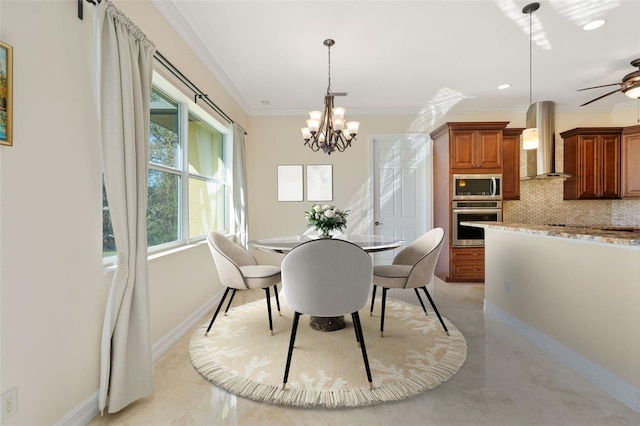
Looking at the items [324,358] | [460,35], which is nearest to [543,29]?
[460,35]

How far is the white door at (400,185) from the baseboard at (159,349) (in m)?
2.83

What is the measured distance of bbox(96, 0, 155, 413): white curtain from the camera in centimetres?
153

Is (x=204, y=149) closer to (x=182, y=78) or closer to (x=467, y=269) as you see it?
(x=182, y=78)

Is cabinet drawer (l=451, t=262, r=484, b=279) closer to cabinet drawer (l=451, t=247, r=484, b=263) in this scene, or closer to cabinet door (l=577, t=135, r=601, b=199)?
cabinet drawer (l=451, t=247, r=484, b=263)

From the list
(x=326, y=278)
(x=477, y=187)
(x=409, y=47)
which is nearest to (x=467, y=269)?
(x=477, y=187)

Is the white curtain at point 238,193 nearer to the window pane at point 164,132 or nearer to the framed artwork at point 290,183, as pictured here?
the framed artwork at point 290,183

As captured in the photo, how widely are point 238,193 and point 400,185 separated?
2.59 m

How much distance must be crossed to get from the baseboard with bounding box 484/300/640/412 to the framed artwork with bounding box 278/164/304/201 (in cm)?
327

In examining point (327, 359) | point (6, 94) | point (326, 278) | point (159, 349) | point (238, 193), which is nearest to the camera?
point (6, 94)

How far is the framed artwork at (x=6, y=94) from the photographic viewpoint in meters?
1.11

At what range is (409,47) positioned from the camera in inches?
117

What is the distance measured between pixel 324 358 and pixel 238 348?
66 centimetres

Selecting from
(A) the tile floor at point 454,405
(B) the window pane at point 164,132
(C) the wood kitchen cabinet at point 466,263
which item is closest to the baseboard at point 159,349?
(A) the tile floor at point 454,405

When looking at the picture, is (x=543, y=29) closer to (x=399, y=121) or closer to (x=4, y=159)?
(x=399, y=121)
